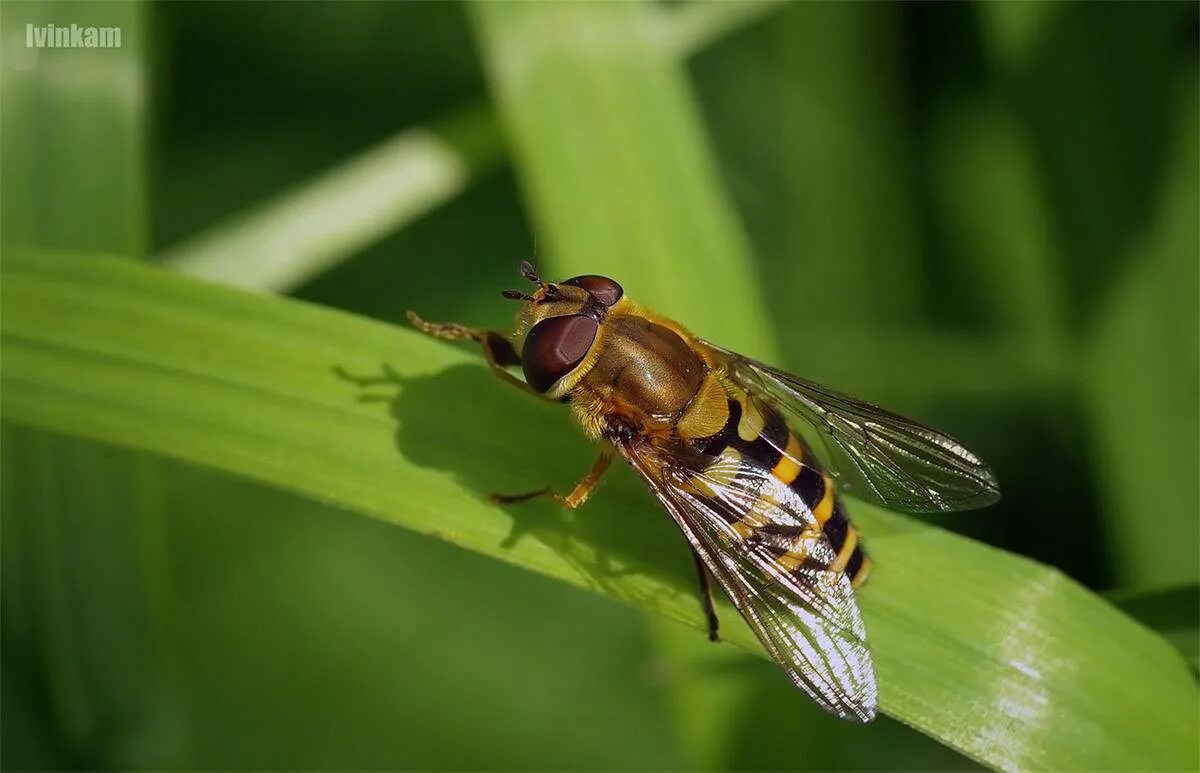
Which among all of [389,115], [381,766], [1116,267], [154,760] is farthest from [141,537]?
[1116,267]

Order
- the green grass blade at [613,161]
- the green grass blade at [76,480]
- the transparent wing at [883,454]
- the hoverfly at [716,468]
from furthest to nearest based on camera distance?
the green grass blade at [613,161] < the green grass blade at [76,480] < the transparent wing at [883,454] < the hoverfly at [716,468]

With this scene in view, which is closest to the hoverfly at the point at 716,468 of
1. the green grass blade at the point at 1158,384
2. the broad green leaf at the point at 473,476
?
the broad green leaf at the point at 473,476

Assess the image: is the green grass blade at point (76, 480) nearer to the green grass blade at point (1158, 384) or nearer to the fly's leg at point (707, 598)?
the fly's leg at point (707, 598)

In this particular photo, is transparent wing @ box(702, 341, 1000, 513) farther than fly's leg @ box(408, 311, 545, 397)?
Yes

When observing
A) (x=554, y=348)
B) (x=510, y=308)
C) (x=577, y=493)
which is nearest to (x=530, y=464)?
(x=577, y=493)

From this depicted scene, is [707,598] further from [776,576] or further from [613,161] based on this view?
[613,161]

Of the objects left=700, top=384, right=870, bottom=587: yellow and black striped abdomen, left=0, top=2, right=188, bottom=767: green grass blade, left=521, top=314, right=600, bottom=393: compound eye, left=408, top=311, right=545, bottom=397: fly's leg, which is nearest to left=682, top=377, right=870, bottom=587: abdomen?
left=700, top=384, right=870, bottom=587: yellow and black striped abdomen

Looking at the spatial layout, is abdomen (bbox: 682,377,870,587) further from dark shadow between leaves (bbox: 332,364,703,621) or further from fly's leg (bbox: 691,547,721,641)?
dark shadow between leaves (bbox: 332,364,703,621)

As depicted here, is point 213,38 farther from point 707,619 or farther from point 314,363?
point 707,619
